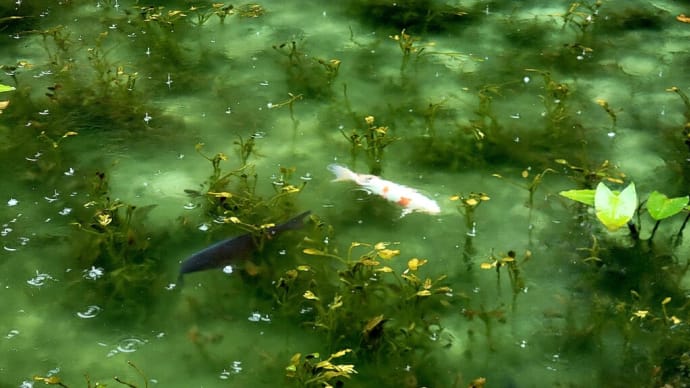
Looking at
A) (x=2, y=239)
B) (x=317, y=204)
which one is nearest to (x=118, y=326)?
(x=2, y=239)

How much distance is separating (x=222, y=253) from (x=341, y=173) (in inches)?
32.6

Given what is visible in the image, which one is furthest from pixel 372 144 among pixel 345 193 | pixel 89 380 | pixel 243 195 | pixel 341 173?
pixel 89 380

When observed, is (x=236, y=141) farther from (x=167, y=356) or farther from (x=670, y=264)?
(x=670, y=264)

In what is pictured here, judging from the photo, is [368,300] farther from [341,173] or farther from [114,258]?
[114,258]

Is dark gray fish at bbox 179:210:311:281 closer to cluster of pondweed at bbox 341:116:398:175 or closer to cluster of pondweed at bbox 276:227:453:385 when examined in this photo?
cluster of pondweed at bbox 276:227:453:385

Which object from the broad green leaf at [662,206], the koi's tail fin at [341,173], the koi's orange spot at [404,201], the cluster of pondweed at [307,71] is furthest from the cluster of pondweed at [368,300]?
the cluster of pondweed at [307,71]

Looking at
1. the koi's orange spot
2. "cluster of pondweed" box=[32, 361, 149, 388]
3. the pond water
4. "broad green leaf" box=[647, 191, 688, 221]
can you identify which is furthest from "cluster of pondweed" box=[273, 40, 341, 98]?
"cluster of pondweed" box=[32, 361, 149, 388]

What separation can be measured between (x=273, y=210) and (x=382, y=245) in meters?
0.62

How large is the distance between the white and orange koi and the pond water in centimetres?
2

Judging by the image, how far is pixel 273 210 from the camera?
363 centimetres

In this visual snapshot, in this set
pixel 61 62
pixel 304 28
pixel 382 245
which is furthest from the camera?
pixel 304 28

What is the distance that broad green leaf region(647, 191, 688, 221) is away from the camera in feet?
10.8

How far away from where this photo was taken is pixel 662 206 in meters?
3.33

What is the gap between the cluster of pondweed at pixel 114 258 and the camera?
3.18m
